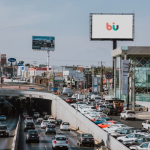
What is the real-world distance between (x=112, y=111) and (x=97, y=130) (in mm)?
25323

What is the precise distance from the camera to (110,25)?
111125mm

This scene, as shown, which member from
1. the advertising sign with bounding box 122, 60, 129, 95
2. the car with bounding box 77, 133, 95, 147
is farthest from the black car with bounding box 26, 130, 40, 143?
the advertising sign with bounding box 122, 60, 129, 95

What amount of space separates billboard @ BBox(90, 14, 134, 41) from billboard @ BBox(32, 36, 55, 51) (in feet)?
219

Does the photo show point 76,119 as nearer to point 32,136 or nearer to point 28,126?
point 28,126

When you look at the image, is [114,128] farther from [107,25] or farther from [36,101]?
[36,101]

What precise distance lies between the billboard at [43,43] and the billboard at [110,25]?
6689cm

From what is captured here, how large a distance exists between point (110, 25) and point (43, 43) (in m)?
69.8

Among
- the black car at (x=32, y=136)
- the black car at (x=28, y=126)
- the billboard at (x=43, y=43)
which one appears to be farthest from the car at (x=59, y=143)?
the billboard at (x=43, y=43)

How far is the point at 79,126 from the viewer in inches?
2434

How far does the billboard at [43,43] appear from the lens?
17488 centimetres

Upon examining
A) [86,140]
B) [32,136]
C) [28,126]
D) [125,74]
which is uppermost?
[125,74]

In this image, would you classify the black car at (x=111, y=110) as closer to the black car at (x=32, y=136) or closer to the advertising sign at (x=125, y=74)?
the advertising sign at (x=125, y=74)

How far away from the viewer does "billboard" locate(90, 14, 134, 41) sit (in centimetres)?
11081

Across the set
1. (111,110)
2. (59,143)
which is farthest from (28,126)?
(59,143)
